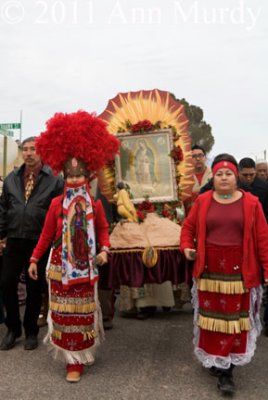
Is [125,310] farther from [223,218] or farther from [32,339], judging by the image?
[223,218]

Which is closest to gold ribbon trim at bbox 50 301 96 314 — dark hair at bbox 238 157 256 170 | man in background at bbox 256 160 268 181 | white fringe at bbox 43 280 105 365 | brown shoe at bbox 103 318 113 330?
white fringe at bbox 43 280 105 365

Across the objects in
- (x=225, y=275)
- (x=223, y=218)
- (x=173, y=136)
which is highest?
(x=173, y=136)

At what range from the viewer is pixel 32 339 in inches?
171

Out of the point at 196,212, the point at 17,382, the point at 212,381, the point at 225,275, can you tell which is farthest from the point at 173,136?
the point at 17,382

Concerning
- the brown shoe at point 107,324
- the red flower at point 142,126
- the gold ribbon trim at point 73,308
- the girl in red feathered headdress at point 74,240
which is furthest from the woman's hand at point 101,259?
the brown shoe at point 107,324

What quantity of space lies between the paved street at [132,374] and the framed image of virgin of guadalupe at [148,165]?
4.55ft

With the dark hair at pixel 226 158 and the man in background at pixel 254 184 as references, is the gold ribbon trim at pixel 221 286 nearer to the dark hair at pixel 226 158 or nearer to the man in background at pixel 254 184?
the dark hair at pixel 226 158

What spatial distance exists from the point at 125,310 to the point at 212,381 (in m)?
1.97

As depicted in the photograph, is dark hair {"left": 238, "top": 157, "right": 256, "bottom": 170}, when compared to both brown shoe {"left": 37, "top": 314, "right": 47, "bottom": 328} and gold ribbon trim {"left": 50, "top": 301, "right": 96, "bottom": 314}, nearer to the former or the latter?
gold ribbon trim {"left": 50, "top": 301, "right": 96, "bottom": 314}

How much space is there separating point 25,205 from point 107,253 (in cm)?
104

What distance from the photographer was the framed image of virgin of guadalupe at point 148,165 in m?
4.41

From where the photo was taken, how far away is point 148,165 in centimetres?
444

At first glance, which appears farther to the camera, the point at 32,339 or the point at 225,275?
the point at 32,339

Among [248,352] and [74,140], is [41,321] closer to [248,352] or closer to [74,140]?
[74,140]
